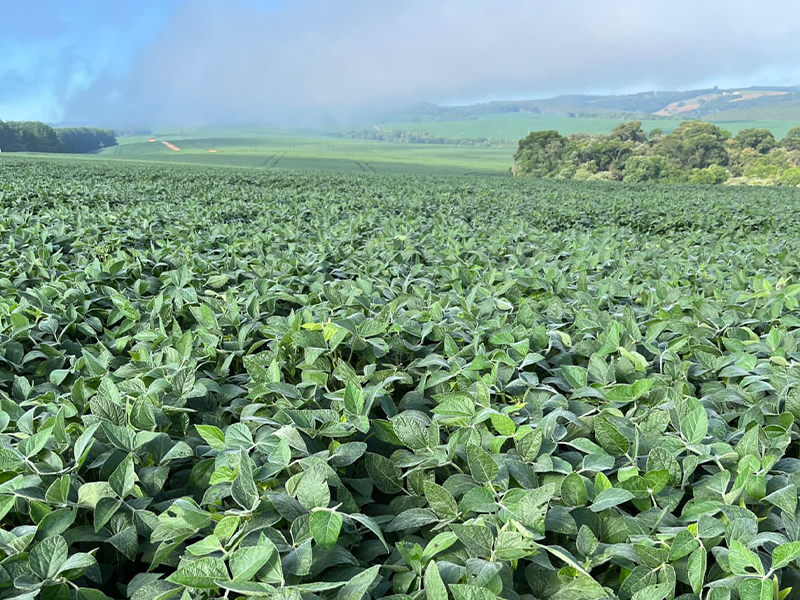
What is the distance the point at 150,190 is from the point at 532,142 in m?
60.6

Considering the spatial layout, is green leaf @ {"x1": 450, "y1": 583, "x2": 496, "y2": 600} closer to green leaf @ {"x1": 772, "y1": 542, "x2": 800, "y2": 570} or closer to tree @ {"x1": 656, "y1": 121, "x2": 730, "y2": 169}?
green leaf @ {"x1": 772, "y1": 542, "x2": 800, "y2": 570}

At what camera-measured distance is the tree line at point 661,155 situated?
54.7 meters

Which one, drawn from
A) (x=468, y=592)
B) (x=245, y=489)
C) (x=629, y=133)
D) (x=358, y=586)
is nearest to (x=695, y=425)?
(x=468, y=592)

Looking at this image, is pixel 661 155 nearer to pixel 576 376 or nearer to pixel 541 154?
pixel 541 154

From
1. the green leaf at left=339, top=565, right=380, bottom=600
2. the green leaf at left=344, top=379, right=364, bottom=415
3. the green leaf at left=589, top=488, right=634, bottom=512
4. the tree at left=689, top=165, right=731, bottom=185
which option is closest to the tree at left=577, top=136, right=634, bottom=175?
the tree at left=689, top=165, right=731, bottom=185

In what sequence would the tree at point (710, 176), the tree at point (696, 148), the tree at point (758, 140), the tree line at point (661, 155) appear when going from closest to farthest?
the tree at point (710, 176) < the tree line at point (661, 155) < the tree at point (696, 148) < the tree at point (758, 140)

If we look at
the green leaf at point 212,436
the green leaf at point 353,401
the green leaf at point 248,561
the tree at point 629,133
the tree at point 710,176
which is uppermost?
the tree at point 629,133

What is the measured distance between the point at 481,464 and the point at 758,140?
77.3 meters

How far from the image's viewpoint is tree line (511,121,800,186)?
179ft

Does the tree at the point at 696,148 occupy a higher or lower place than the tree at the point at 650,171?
higher

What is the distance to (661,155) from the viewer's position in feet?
202

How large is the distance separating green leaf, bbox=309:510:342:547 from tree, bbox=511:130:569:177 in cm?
6385

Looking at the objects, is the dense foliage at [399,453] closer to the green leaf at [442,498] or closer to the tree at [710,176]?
the green leaf at [442,498]

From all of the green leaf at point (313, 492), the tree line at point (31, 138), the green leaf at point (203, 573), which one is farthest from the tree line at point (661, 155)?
the tree line at point (31, 138)
